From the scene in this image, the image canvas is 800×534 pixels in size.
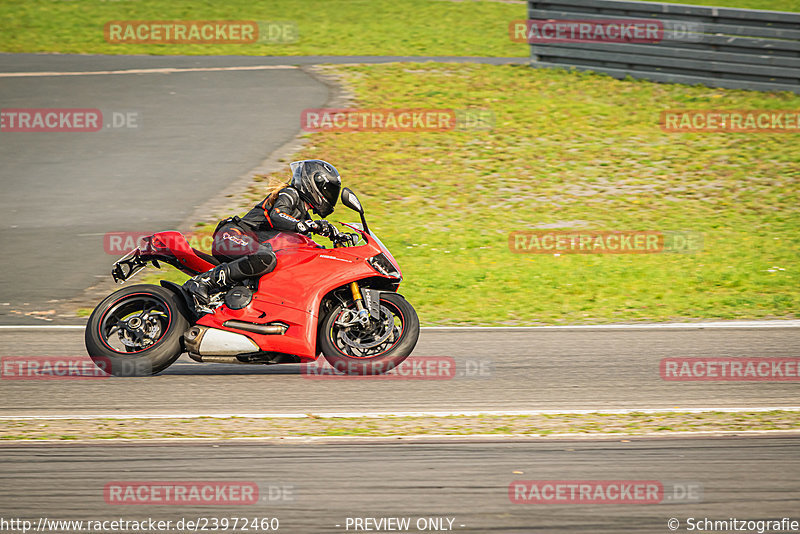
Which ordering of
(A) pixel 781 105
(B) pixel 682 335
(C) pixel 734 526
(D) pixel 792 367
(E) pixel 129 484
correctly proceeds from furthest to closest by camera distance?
(A) pixel 781 105 → (B) pixel 682 335 → (D) pixel 792 367 → (E) pixel 129 484 → (C) pixel 734 526

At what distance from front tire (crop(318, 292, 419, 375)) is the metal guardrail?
13148 mm

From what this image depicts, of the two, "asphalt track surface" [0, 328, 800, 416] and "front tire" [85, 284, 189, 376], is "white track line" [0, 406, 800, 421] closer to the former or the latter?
"asphalt track surface" [0, 328, 800, 416]

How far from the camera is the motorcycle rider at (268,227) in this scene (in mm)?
7789

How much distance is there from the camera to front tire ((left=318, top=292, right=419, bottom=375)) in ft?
25.8

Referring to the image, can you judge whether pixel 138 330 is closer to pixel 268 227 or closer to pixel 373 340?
pixel 268 227

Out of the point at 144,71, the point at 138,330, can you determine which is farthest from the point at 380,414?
the point at 144,71

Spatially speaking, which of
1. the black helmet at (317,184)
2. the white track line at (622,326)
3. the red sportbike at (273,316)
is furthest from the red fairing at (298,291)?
the white track line at (622,326)

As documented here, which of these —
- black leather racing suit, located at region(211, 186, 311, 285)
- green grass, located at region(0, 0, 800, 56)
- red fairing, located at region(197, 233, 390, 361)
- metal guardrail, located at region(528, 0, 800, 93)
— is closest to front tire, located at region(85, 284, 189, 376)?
red fairing, located at region(197, 233, 390, 361)

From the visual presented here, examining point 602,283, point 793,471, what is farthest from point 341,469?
point 602,283

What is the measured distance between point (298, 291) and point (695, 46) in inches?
555

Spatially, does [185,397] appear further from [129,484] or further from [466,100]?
[466,100]

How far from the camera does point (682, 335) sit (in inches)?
376

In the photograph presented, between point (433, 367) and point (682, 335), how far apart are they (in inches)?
107

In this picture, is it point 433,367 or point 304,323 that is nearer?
point 304,323
